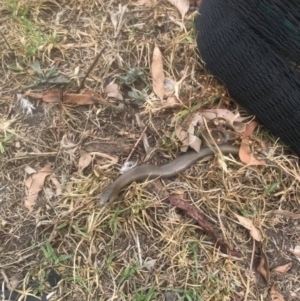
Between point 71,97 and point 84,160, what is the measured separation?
289 millimetres

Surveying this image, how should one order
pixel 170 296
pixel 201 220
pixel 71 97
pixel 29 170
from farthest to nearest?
pixel 71 97 < pixel 29 170 < pixel 201 220 < pixel 170 296

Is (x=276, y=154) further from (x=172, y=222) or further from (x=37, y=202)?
(x=37, y=202)

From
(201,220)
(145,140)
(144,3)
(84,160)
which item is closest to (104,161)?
(84,160)

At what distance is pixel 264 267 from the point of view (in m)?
2.16

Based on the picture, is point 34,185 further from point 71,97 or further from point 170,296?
point 170,296

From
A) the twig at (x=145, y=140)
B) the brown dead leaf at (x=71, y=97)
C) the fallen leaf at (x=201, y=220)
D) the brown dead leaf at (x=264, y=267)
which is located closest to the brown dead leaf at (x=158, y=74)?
Result: the twig at (x=145, y=140)

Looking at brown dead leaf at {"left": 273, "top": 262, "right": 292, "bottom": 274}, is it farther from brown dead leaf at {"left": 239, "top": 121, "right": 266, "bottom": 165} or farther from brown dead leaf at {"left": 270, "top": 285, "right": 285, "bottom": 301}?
brown dead leaf at {"left": 239, "top": 121, "right": 266, "bottom": 165}

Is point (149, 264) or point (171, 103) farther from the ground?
point (171, 103)

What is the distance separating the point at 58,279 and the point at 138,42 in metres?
1.10

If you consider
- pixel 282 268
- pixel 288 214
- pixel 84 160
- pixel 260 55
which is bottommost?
pixel 84 160

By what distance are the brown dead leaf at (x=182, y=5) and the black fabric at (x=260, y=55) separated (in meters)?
0.23

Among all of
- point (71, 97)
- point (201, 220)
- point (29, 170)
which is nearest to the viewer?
point (201, 220)

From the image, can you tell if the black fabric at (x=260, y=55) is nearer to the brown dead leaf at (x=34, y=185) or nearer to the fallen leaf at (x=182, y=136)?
the fallen leaf at (x=182, y=136)

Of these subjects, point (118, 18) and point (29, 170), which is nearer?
point (29, 170)
